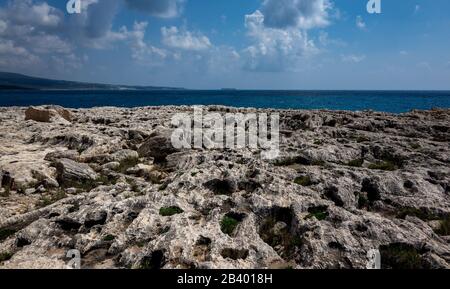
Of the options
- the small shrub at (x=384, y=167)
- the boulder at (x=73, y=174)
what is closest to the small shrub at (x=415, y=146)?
the small shrub at (x=384, y=167)

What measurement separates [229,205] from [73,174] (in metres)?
13.2

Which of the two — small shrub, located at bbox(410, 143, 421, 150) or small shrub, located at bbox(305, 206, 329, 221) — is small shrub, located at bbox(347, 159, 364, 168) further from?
small shrub, located at bbox(305, 206, 329, 221)

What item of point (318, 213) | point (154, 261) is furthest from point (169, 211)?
point (318, 213)

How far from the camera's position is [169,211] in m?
19.2

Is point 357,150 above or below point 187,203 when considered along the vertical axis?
above

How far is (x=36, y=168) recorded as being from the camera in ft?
90.2

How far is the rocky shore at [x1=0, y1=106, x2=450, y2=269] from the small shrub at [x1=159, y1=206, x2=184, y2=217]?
0.07 metres

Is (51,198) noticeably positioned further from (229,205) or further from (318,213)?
(318,213)

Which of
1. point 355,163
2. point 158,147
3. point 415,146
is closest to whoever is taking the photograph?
point 355,163

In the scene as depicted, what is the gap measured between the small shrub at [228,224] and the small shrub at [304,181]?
6.28 m
